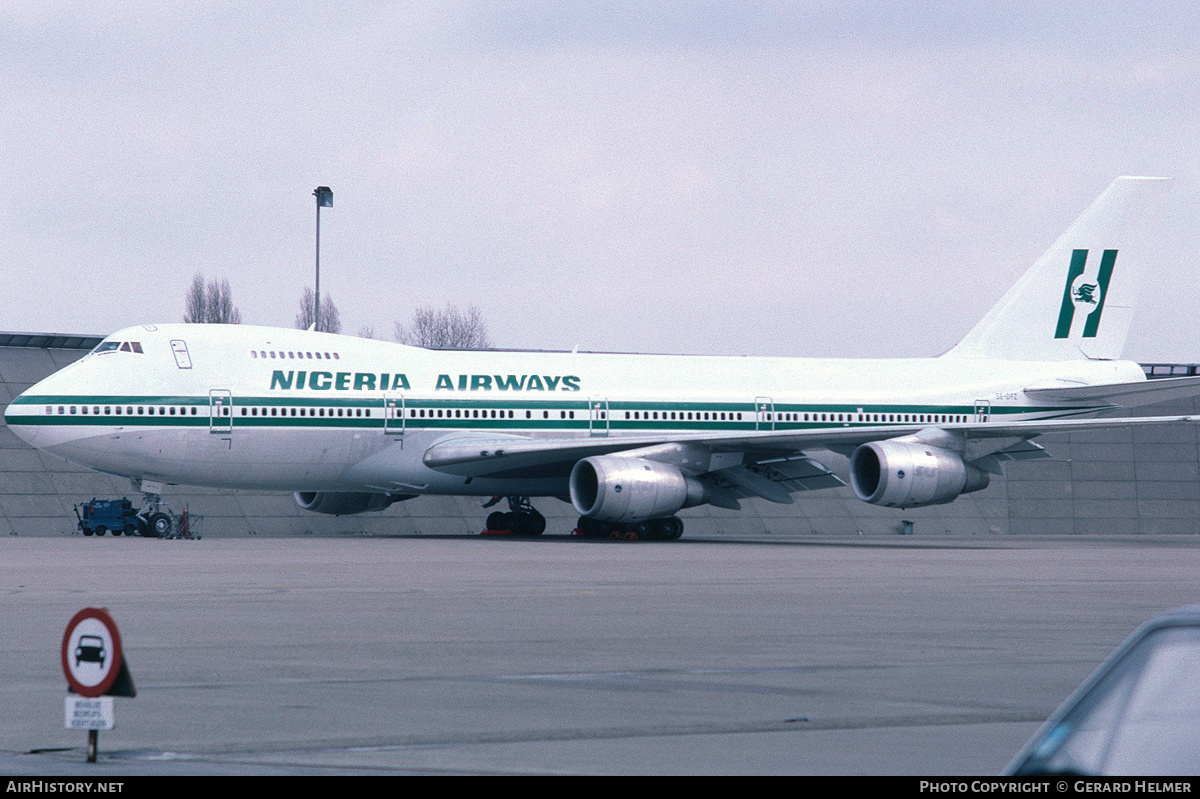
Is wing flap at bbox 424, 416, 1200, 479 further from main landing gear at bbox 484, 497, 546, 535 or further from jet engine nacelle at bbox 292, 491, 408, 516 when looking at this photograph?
jet engine nacelle at bbox 292, 491, 408, 516

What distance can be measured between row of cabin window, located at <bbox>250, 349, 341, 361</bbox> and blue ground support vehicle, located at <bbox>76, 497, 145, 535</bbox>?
280 inches

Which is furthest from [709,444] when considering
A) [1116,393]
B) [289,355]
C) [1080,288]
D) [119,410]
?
[1080,288]

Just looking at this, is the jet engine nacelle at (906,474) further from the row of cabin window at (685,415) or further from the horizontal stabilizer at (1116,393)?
the horizontal stabilizer at (1116,393)

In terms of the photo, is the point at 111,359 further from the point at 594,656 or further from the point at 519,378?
the point at 594,656

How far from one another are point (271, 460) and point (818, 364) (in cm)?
1347

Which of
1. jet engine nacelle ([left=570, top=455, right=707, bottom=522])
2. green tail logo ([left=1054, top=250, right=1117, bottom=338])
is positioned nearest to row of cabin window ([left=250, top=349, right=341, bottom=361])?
jet engine nacelle ([left=570, top=455, right=707, bottom=522])

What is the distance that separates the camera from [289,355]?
3338 centimetres

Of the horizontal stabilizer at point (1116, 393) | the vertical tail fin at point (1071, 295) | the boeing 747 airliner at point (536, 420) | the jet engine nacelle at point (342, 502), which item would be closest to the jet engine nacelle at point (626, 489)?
the boeing 747 airliner at point (536, 420)

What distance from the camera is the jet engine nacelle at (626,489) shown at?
32.7 meters

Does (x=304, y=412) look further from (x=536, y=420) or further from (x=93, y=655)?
(x=93, y=655)

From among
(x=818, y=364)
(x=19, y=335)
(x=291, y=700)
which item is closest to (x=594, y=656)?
(x=291, y=700)

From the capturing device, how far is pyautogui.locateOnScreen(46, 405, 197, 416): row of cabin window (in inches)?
1242

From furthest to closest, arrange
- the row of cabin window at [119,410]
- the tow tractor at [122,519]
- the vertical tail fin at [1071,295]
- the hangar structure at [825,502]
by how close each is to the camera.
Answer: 1. the hangar structure at [825,502]
2. the vertical tail fin at [1071,295]
3. the tow tractor at [122,519]
4. the row of cabin window at [119,410]

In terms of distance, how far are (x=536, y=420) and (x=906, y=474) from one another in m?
8.07
